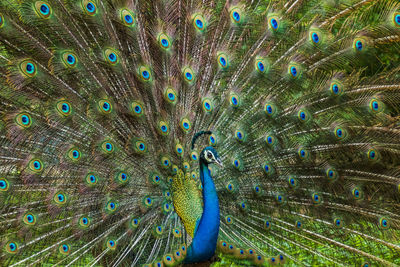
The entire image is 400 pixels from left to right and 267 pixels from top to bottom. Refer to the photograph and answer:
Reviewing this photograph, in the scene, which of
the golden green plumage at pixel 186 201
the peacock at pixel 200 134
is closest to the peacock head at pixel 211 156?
the peacock at pixel 200 134

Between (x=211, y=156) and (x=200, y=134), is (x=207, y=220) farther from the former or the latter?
(x=200, y=134)

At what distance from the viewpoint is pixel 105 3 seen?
125 inches

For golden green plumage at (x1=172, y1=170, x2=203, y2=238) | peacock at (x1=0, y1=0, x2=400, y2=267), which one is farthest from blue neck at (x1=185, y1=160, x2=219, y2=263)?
golden green plumage at (x1=172, y1=170, x2=203, y2=238)

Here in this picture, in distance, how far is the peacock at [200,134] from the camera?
3162 millimetres

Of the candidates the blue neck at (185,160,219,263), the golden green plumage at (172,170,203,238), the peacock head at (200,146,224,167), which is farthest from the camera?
the golden green plumage at (172,170,203,238)

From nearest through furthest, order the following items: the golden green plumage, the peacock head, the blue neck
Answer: the peacock head
the blue neck
the golden green plumage

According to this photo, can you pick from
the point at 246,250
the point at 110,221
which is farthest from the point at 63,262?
the point at 246,250

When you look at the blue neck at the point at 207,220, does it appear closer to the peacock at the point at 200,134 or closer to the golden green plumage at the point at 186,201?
the peacock at the point at 200,134

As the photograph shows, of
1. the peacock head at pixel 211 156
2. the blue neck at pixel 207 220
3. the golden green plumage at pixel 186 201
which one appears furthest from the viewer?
the golden green plumage at pixel 186 201

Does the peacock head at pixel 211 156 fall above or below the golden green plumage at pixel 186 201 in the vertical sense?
above

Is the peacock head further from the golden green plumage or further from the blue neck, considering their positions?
the golden green plumage

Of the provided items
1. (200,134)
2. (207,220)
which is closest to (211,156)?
(200,134)

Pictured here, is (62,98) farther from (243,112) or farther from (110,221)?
(243,112)

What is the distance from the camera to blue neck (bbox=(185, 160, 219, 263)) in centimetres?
328
